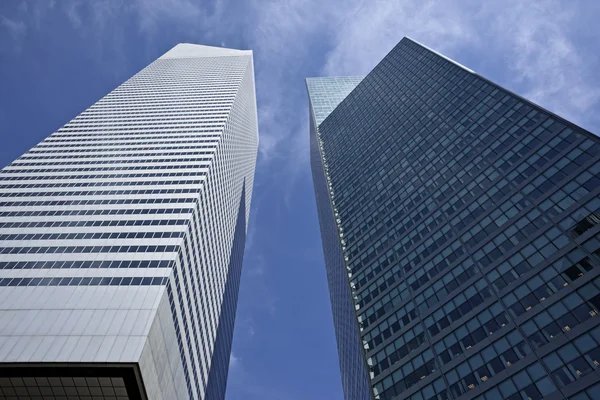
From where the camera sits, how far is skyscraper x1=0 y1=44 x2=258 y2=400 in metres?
43.3

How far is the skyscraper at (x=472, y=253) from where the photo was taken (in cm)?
4034

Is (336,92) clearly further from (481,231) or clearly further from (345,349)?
(481,231)

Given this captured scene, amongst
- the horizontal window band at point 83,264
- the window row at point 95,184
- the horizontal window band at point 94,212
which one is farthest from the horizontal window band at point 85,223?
the window row at point 95,184

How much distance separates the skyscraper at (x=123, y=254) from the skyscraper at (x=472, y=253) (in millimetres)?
27655

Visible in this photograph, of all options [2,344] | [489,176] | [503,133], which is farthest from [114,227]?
[503,133]

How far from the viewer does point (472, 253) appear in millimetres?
55625

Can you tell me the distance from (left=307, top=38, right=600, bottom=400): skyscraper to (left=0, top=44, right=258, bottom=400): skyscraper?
2766cm

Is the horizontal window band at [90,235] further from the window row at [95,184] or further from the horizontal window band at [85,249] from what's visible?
the window row at [95,184]

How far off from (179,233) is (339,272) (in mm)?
43440

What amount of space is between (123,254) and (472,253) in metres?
49.4

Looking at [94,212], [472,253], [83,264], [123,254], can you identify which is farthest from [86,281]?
[472,253]

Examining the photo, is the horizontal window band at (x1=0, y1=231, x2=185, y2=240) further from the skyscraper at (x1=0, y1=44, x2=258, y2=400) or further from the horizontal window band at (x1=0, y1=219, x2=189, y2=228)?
the horizontal window band at (x1=0, y1=219, x2=189, y2=228)

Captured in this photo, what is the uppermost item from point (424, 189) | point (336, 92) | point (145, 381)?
point (336, 92)

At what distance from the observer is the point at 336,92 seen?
19275cm
